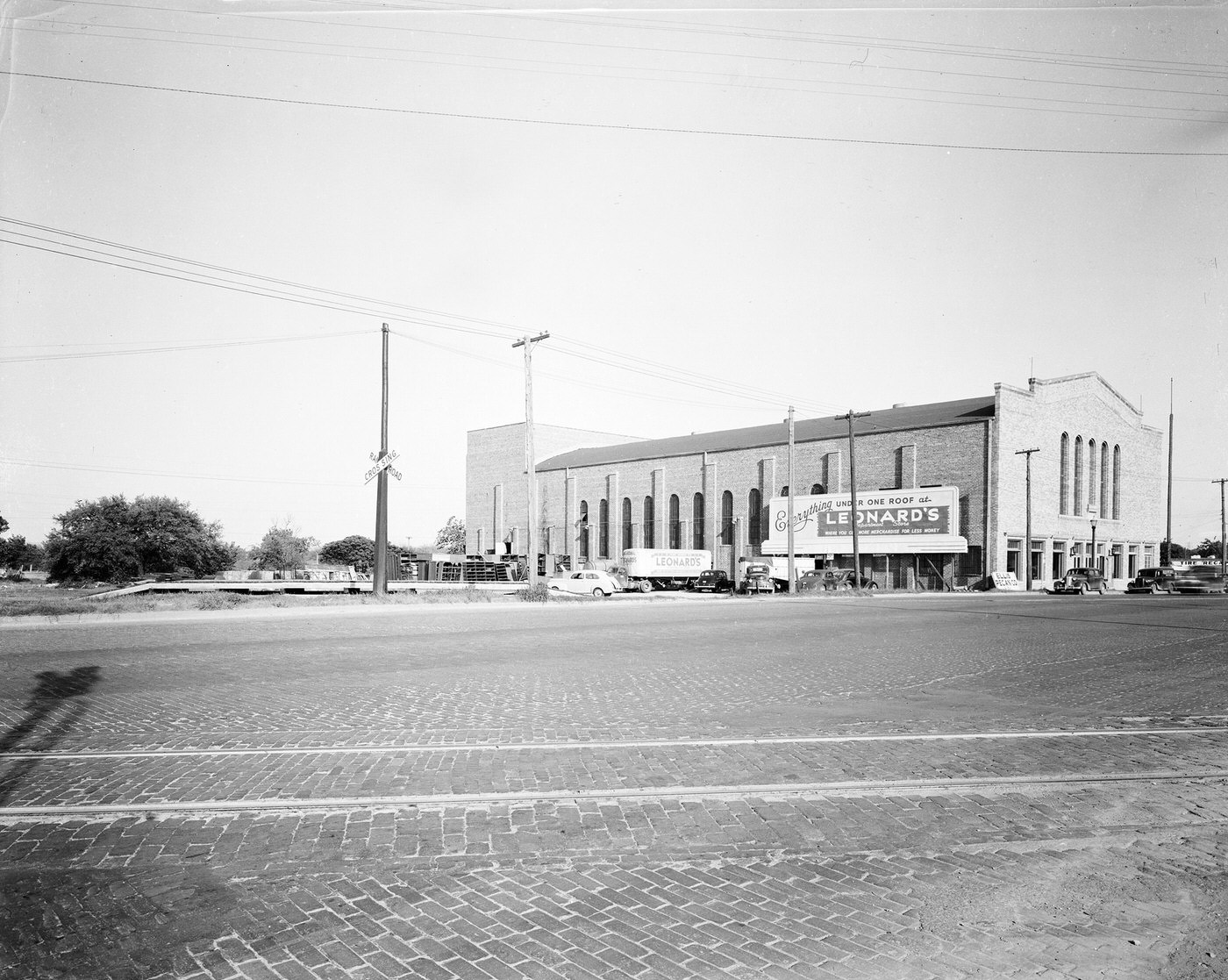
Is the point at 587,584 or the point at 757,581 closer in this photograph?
the point at 587,584

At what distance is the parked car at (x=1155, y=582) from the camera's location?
42.6 meters

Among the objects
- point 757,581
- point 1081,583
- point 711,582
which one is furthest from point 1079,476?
point 711,582

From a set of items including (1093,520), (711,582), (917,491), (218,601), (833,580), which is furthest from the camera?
(1093,520)

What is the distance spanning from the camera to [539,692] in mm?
9688

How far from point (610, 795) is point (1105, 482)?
58.8 metres

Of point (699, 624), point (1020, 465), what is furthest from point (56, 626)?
point (1020, 465)

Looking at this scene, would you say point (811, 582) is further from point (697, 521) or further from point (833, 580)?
point (697, 521)

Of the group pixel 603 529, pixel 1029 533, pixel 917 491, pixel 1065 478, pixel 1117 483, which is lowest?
pixel 603 529

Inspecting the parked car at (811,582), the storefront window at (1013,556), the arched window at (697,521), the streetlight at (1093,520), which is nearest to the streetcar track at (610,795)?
the parked car at (811,582)

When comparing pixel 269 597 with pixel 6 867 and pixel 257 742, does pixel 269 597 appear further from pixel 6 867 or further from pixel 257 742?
pixel 6 867

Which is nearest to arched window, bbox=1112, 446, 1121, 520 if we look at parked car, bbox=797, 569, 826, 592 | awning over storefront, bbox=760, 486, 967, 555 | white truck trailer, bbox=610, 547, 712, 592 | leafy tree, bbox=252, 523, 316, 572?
awning over storefront, bbox=760, 486, 967, 555

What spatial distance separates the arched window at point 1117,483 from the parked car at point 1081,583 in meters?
12.2

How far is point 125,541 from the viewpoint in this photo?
63.0 meters

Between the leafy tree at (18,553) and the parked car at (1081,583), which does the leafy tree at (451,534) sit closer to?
the leafy tree at (18,553)
